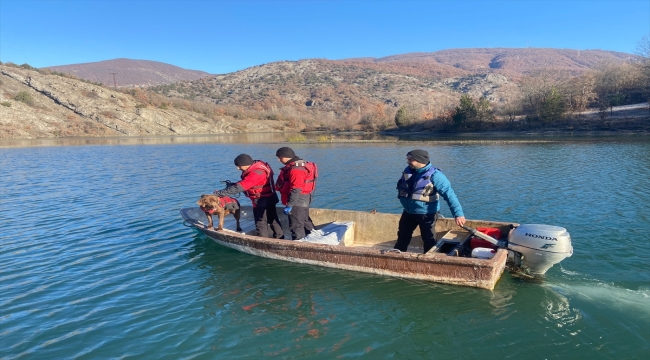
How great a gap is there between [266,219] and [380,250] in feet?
9.76

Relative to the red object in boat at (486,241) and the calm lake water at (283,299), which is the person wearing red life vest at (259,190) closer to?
the calm lake water at (283,299)

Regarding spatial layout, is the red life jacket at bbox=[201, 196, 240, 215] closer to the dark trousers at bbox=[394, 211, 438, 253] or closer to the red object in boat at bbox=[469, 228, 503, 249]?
the dark trousers at bbox=[394, 211, 438, 253]

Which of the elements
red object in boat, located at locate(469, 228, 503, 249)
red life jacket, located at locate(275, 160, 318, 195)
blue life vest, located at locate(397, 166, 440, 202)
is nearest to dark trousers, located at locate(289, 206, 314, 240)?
red life jacket, located at locate(275, 160, 318, 195)

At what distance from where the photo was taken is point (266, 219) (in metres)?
9.27

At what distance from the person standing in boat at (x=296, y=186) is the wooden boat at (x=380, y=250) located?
2.01 ft

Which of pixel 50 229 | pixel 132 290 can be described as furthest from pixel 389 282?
pixel 50 229

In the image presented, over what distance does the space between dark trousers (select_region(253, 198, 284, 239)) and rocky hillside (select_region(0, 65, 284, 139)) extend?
74585 millimetres

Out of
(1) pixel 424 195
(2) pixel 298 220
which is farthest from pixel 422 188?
(2) pixel 298 220

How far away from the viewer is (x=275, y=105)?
136125mm

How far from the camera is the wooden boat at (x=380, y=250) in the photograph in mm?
6871

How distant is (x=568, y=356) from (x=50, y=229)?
12885mm

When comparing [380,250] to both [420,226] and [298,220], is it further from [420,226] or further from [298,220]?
[298,220]

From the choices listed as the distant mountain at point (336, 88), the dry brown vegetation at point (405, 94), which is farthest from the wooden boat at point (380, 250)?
the distant mountain at point (336, 88)

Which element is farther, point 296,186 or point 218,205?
point 218,205
